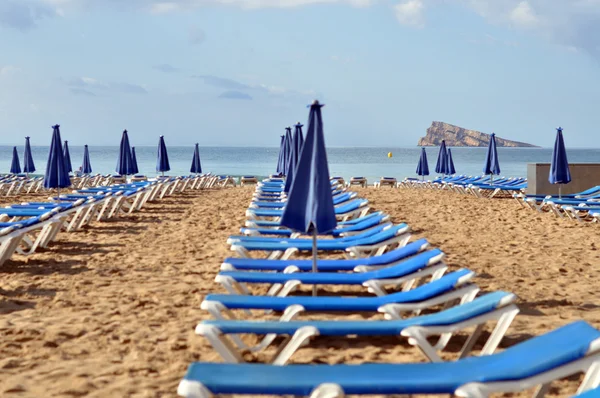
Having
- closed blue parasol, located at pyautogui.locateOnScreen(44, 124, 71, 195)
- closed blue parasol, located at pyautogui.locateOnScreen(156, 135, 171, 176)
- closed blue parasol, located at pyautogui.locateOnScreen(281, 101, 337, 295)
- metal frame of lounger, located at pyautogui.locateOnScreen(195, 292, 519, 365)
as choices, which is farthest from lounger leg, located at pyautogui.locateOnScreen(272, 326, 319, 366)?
closed blue parasol, located at pyautogui.locateOnScreen(156, 135, 171, 176)

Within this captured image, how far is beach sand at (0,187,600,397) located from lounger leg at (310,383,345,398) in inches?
46.0

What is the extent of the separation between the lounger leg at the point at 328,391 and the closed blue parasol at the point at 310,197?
2.16m

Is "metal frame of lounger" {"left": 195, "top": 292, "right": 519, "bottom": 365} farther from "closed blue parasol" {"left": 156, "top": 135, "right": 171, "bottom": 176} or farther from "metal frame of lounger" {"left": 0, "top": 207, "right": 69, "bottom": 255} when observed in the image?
"closed blue parasol" {"left": 156, "top": 135, "right": 171, "bottom": 176}

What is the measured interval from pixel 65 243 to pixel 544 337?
632 centimetres

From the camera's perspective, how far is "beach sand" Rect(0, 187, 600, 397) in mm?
3309

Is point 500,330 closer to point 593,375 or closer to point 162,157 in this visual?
point 593,375

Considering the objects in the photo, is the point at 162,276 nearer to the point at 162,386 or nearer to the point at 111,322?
the point at 111,322

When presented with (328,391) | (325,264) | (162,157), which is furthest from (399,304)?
(162,157)

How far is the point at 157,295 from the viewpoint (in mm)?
4961

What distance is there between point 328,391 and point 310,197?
2.27 meters

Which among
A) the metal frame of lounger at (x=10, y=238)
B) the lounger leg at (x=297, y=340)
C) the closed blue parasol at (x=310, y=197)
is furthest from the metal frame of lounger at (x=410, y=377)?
the metal frame of lounger at (x=10, y=238)

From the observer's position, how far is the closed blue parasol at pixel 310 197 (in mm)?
4211

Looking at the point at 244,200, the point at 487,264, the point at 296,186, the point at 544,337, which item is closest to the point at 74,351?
the point at 296,186

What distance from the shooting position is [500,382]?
214 cm
